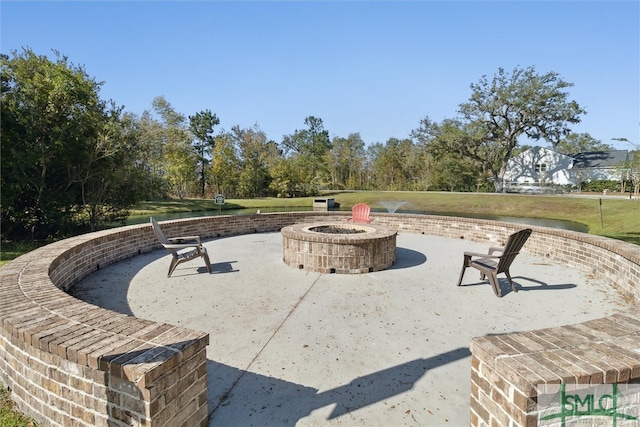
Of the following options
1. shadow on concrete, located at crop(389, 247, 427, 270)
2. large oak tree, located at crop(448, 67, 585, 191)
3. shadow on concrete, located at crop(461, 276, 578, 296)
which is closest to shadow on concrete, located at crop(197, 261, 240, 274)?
shadow on concrete, located at crop(389, 247, 427, 270)

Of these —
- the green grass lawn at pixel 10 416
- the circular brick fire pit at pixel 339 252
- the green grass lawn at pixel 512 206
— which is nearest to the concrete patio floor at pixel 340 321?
the circular brick fire pit at pixel 339 252

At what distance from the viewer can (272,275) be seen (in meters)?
5.57

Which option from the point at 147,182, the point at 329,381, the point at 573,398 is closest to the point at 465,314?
the point at 329,381

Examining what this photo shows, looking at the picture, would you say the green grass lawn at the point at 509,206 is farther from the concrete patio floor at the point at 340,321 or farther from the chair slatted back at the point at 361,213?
the concrete patio floor at the point at 340,321

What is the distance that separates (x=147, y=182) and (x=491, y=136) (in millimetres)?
34205

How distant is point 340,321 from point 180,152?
32163mm

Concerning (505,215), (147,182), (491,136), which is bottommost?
(505,215)

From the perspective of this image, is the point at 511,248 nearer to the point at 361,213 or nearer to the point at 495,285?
the point at 495,285

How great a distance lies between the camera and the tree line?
8883mm

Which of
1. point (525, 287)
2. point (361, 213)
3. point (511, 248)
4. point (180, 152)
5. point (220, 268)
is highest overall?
point (180, 152)

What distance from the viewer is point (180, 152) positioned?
3209 cm

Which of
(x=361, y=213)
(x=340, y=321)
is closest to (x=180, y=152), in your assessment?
(x=361, y=213)

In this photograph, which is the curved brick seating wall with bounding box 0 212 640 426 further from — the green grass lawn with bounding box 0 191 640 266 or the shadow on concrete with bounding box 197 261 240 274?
the green grass lawn with bounding box 0 191 640 266

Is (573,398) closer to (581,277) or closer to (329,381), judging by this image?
(329,381)
